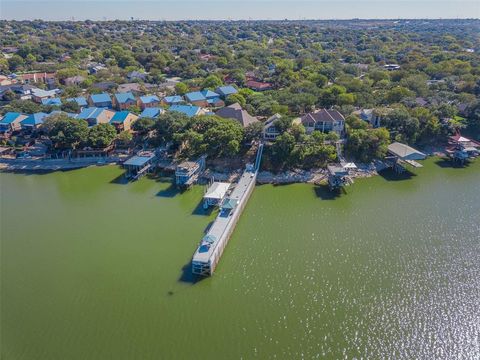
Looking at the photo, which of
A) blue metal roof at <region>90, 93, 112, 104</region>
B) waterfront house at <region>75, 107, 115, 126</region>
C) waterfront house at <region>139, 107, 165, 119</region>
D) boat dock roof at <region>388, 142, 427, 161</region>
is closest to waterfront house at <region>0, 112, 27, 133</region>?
waterfront house at <region>75, 107, 115, 126</region>

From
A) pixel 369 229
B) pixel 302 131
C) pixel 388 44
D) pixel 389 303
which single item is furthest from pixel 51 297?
pixel 388 44

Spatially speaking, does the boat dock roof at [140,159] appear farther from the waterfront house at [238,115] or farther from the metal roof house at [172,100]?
the metal roof house at [172,100]

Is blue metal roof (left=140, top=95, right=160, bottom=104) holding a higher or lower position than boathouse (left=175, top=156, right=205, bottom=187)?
higher

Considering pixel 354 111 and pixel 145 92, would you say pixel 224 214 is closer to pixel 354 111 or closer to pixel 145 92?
pixel 354 111

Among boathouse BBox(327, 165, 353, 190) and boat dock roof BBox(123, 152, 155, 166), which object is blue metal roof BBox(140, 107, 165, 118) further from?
boathouse BBox(327, 165, 353, 190)

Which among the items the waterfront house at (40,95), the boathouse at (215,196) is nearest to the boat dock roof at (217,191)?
the boathouse at (215,196)
